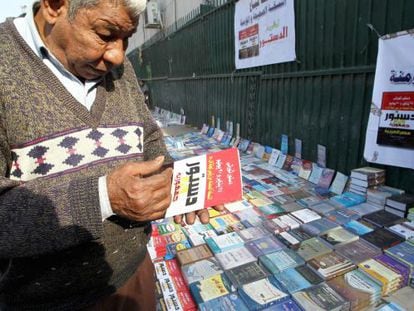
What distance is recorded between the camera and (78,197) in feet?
2.48

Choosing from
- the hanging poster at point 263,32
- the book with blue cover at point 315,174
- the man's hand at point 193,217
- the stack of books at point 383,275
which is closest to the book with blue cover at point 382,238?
the stack of books at point 383,275

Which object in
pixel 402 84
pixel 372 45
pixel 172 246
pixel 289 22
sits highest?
pixel 289 22

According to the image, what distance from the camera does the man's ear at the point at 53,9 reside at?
90cm

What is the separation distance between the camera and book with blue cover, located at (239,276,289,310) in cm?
148

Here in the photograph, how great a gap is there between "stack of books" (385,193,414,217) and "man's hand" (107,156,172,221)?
2147 mm

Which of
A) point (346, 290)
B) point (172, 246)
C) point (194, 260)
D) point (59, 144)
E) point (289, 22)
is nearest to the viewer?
point (59, 144)

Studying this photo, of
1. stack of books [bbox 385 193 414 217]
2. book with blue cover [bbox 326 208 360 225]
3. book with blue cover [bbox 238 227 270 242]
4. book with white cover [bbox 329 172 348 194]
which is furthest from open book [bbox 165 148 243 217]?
book with white cover [bbox 329 172 348 194]

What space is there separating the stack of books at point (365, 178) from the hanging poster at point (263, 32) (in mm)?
1493

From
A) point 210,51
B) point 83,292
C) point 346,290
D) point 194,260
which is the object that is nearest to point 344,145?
point 346,290

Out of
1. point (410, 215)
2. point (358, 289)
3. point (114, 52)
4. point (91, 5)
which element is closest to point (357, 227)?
point (410, 215)

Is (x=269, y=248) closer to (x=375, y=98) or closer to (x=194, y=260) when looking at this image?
(x=194, y=260)

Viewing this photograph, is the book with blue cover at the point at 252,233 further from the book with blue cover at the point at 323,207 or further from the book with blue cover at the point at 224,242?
the book with blue cover at the point at 323,207

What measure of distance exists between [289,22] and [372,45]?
1124 mm

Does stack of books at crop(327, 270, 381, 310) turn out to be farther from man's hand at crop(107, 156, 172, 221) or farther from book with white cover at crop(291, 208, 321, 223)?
man's hand at crop(107, 156, 172, 221)
